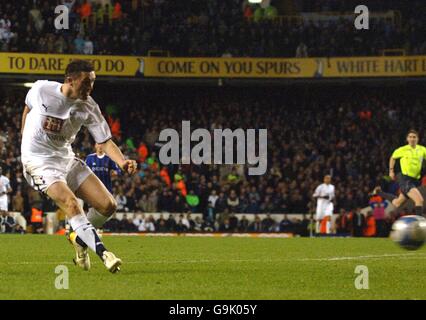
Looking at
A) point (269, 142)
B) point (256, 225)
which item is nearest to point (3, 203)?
point (256, 225)

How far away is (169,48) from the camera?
35219 mm

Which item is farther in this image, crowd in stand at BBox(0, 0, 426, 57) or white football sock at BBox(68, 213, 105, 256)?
crowd in stand at BBox(0, 0, 426, 57)

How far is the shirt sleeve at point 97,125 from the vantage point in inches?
443

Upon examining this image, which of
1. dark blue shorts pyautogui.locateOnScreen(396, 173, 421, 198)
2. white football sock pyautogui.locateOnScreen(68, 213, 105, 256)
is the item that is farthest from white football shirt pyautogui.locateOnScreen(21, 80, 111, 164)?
→ dark blue shorts pyautogui.locateOnScreen(396, 173, 421, 198)

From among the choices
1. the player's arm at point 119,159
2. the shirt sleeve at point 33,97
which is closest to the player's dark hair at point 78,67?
the shirt sleeve at point 33,97

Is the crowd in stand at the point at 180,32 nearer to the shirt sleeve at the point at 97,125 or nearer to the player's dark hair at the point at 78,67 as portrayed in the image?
the shirt sleeve at the point at 97,125

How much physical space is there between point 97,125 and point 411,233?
414 cm

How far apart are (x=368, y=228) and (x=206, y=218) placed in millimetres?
4883

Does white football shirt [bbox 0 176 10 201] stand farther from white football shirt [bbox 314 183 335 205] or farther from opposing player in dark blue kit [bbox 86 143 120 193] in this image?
white football shirt [bbox 314 183 335 205]

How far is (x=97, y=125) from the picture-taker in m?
11.3

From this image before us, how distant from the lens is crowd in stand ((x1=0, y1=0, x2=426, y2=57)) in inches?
1344

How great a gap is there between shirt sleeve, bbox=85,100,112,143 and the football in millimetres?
3905

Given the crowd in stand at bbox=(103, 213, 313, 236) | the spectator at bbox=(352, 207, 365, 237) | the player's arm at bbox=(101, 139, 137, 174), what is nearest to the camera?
the player's arm at bbox=(101, 139, 137, 174)
